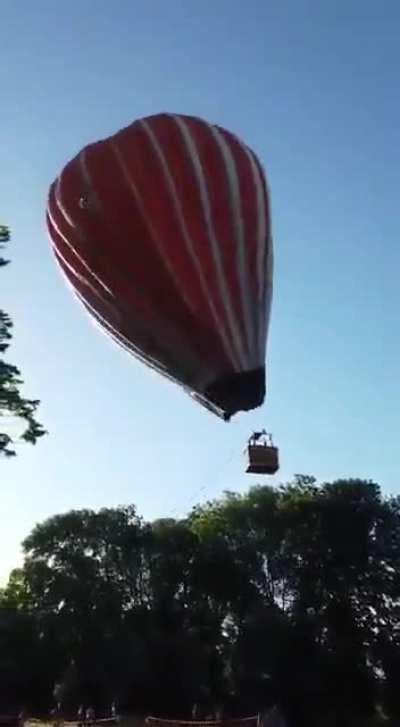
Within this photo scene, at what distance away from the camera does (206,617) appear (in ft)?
173

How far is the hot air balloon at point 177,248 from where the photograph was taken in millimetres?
14344

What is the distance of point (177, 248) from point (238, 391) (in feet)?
8.62

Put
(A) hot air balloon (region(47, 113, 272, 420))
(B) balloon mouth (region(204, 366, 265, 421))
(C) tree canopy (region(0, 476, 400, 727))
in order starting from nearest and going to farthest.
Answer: (B) balloon mouth (region(204, 366, 265, 421)) < (A) hot air balloon (region(47, 113, 272, 420)) < (C) tree canopy (region(0, 476, 400, 727))

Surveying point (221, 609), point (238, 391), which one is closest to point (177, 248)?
point (238, 391)

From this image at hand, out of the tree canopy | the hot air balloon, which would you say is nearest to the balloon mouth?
the hot air balloon

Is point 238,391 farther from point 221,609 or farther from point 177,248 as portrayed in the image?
point 221,609

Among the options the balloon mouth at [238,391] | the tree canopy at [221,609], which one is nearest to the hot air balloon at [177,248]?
the balloon mouth at [238,391]

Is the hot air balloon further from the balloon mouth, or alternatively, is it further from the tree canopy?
the tree canopy

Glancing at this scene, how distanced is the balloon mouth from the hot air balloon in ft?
0.05

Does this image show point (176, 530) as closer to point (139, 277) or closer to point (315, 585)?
point (315, 585)

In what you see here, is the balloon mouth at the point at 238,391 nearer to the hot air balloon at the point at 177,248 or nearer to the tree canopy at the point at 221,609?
the hot air balloon at the point at 177,248

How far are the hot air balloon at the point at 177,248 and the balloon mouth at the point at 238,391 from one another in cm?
2

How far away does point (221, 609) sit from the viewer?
53.8 metres

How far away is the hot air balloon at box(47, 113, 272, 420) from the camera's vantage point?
14.3 m
